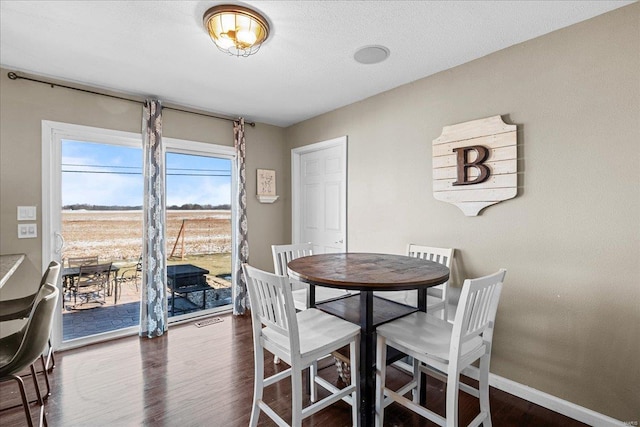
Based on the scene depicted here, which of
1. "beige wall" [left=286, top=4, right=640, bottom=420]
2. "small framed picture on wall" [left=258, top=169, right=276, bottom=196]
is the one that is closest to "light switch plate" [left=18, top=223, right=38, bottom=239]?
"small framed picture on wall" [left=258, top=169, right=276, bottom=196]

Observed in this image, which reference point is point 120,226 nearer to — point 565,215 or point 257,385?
point 257,385

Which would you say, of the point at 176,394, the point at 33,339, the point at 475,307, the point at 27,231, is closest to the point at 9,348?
the point at 33,339

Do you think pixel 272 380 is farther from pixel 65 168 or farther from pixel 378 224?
pixel 65 168

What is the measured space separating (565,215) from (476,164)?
26.2 inches

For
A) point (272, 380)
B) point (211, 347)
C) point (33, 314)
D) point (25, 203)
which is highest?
point (25, 203)

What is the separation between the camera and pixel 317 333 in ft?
5.66

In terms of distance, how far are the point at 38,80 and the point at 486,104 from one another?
3.81 meters

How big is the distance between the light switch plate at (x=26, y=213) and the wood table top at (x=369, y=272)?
2419mm

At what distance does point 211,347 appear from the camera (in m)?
2.90

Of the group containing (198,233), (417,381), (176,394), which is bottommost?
(176,394)

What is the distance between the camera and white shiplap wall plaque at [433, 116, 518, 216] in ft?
7.13

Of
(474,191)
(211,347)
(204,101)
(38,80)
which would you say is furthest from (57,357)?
(474,191)

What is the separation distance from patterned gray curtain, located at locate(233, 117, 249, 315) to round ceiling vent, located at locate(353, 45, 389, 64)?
6.52 ft

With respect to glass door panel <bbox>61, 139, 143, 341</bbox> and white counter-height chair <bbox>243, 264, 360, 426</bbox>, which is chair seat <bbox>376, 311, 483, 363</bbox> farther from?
glass door panel <bbox>61, 139, 143, 341</bbox>
